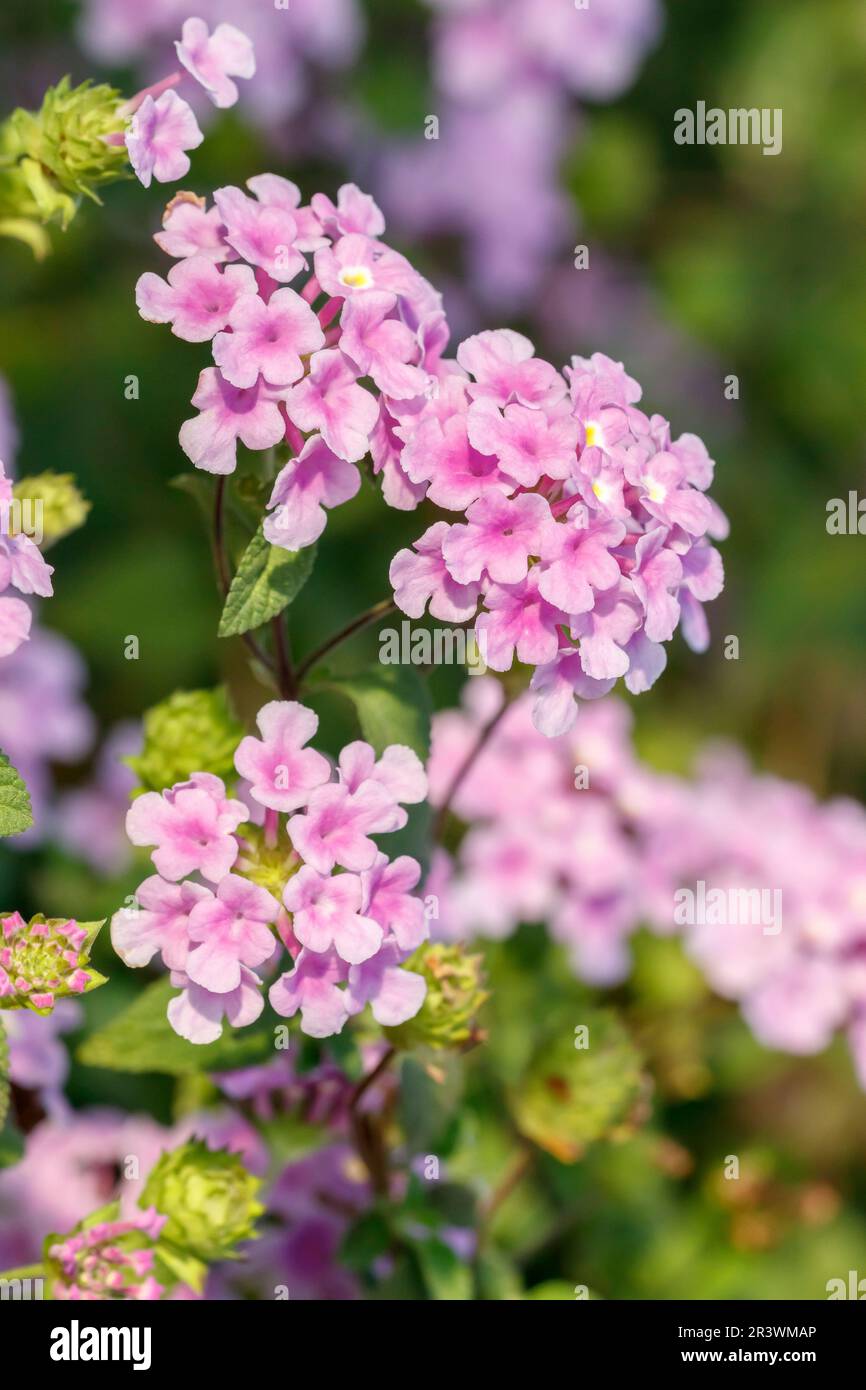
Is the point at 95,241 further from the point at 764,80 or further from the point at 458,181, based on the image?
the point at 764,80

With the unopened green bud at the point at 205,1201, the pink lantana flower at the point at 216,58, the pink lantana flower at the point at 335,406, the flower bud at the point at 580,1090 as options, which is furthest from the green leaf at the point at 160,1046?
the pink lantana flower at the point at 216,58

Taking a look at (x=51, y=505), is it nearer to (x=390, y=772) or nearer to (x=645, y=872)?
(x=390, y=772)

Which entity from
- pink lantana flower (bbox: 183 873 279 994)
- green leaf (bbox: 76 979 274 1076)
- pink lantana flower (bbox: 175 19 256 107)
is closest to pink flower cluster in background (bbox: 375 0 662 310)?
pink lantana flower (bbox: 175 19 256 107)

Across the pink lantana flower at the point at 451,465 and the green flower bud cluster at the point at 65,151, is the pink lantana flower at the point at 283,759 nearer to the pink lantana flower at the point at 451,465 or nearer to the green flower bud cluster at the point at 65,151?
the pink lantana flower at the point at 451,465

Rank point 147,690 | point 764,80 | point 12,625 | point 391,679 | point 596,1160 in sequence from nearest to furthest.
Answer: point 12,625, point 391,679, point 596,1160, point 147,690, point 764,80

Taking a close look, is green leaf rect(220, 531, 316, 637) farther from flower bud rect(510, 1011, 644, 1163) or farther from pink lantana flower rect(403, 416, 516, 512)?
flower bud rect(510, 1011, 644, 1163)

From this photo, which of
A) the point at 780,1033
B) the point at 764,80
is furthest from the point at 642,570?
the point at 764,80

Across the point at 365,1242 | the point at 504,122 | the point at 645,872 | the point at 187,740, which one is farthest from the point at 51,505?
the point at 504,122
